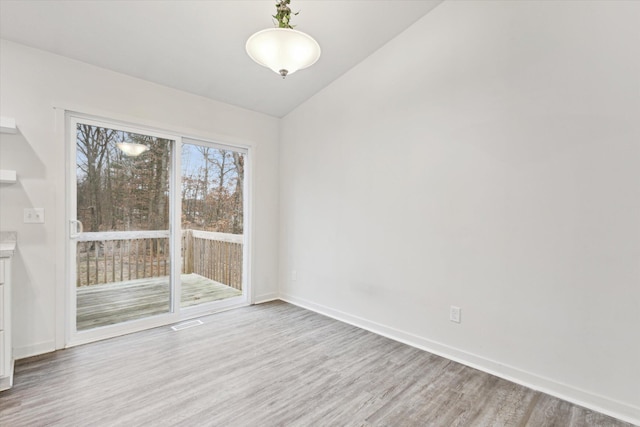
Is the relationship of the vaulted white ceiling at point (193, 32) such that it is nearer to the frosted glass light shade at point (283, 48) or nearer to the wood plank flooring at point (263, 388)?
the frosted glass light shade at point (283, 48)

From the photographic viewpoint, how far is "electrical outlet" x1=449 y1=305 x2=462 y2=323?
2594mm

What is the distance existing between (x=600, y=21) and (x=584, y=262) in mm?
1567

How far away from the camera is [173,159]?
3.36m

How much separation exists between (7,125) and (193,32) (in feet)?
5.15

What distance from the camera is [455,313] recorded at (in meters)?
2.61

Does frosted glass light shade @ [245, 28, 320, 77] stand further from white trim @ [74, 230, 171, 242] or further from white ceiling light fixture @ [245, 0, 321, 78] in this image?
white trim @ [74, 230, 171, 242]

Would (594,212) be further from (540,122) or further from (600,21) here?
(600,21)

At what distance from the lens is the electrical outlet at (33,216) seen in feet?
8.21

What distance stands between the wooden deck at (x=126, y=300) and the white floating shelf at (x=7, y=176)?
1076 mm

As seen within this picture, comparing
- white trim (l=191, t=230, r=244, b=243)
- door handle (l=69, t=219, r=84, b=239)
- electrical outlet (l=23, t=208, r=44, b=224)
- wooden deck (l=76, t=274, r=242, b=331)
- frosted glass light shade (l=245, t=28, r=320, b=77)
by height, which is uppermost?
frosted glass light shade (l=245, t=28, r=320, b=77)

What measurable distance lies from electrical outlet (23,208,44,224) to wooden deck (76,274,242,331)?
718 mm

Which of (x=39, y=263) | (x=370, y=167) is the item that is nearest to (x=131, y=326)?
(x=39, y=263)

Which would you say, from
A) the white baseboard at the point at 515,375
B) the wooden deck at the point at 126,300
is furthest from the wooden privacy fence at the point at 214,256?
the white baseboard at the point at 515,375

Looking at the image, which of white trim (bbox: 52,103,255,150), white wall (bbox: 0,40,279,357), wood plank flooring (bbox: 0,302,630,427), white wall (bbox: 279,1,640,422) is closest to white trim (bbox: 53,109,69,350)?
white wall (bbox: 0,40,279,357)
